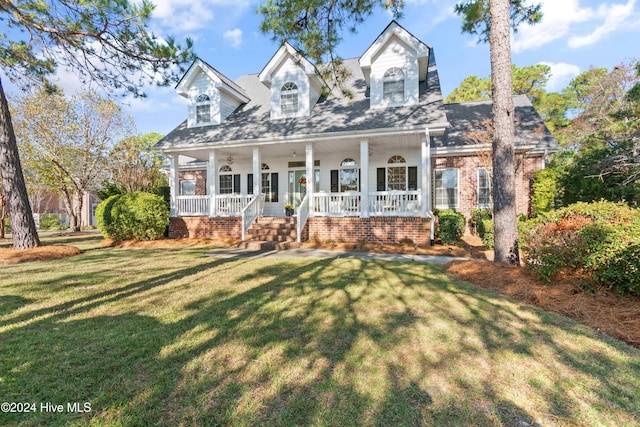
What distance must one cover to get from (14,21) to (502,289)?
1399cm

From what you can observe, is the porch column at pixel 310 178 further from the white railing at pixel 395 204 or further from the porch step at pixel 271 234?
the white railing at pixel 395 204

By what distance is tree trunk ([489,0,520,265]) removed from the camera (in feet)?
20.2

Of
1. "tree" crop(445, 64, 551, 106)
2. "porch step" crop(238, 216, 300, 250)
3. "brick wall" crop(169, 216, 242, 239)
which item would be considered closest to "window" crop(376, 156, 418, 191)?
"porch step" crop(238, 216, 300, 250)

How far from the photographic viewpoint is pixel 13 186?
850 cm

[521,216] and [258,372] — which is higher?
[521,216]

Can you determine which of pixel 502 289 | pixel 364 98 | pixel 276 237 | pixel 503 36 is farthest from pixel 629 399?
pixel 364 98

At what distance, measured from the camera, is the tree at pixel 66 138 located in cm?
1819

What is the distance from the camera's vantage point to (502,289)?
16.1 feet

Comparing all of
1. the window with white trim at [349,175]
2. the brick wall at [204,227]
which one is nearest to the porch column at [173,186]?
the brick wall at [204,227]

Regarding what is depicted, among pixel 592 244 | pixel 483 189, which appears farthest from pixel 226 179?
pixel 592 244

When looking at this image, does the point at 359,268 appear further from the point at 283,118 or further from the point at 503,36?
the point at 283,118

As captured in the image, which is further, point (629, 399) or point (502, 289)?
point (502, 289)

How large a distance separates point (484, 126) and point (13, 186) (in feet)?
57.8

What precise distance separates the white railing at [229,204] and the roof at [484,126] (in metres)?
9.21
